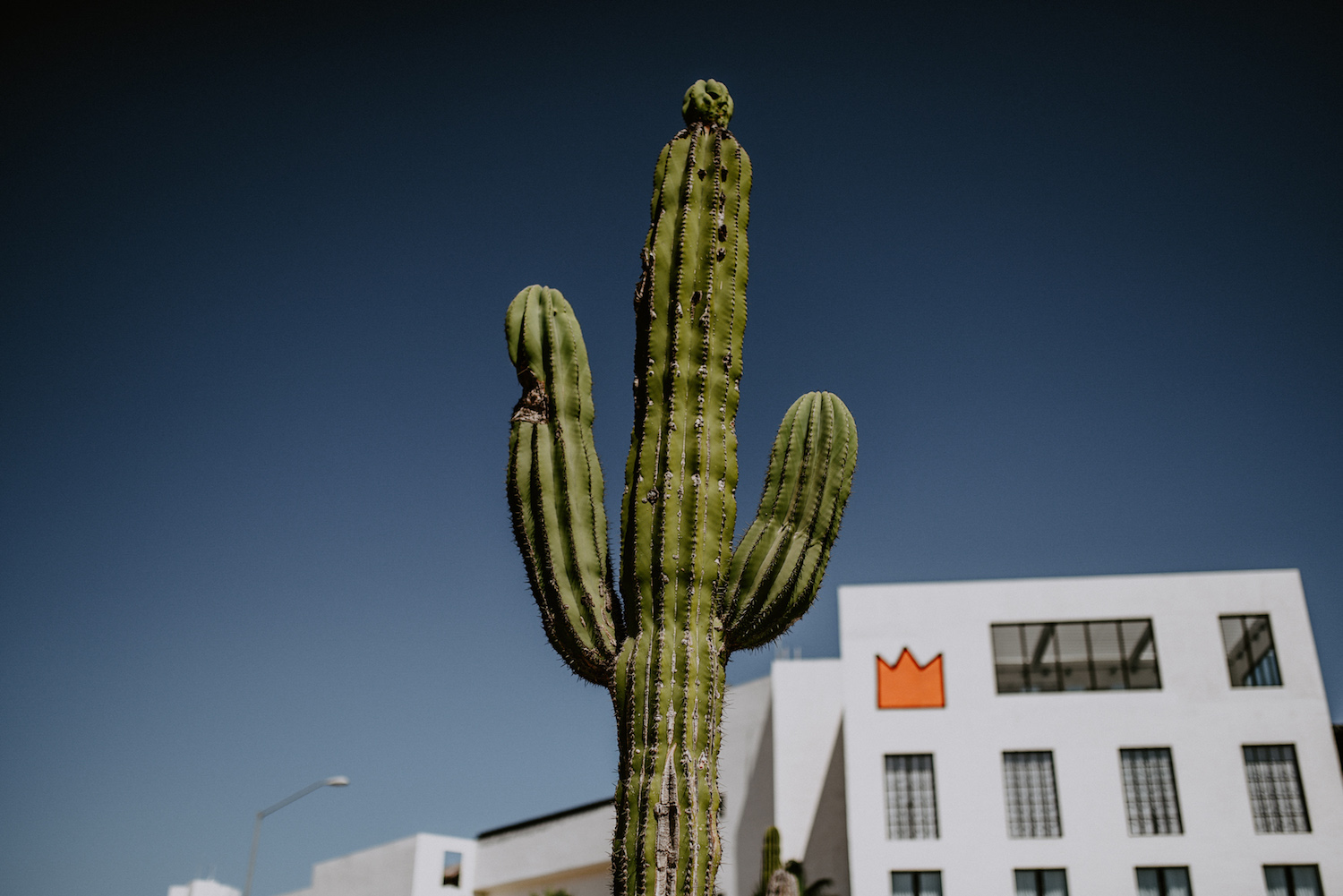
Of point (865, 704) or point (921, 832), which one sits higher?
point (865, 704)

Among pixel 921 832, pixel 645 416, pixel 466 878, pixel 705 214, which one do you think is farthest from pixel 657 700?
pixel 466 878

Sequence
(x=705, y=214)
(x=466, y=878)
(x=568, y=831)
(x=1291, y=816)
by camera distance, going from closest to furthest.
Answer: (x=705, y=214) < (x=1291, y=816) < (x=568, y=831) < (x=466, y=878)

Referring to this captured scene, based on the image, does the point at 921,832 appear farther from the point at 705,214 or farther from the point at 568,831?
the point at 705,214

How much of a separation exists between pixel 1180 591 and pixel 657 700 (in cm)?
2299

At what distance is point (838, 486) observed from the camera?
281 inches

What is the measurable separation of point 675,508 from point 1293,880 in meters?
22.7

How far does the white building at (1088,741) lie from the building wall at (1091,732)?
0.04m

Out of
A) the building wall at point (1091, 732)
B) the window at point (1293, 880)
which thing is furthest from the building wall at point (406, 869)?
the window at point (1293, 880)

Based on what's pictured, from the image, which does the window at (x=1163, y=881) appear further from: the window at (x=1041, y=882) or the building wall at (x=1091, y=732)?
the window at (x=1041, y=882)

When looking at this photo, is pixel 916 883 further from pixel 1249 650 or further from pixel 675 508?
pixel 675 508

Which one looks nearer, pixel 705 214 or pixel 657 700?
pixel 657 700

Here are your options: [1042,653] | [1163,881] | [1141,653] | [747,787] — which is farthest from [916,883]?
[1141,653]

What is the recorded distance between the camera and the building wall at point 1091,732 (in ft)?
76.0

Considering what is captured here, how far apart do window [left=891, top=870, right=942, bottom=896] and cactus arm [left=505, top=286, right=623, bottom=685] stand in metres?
19.9
